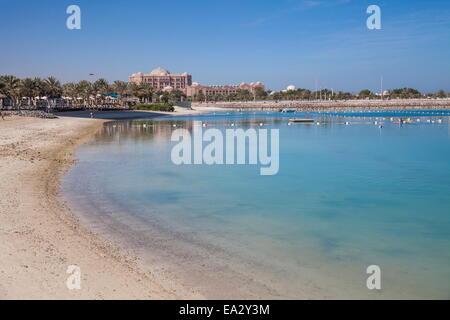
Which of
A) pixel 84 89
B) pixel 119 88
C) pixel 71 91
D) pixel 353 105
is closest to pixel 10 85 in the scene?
pixel 84 89

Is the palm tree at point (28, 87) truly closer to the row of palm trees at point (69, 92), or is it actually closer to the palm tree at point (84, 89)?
the row of palm trees at point (69, 92)

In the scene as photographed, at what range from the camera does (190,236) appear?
38.5 feet

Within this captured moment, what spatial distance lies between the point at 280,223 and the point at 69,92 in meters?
110

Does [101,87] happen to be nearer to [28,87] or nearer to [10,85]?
[28,87]

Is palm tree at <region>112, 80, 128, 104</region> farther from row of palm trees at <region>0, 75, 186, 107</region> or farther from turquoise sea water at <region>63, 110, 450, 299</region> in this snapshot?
turquoise sea water at <region>63, 110, 450, 299</region>

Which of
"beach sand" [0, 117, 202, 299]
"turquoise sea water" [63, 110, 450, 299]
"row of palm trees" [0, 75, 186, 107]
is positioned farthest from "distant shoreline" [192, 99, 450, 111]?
"beach sand" [0, 117, 202, 299]

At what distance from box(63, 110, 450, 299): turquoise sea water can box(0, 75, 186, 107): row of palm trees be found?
68.5m

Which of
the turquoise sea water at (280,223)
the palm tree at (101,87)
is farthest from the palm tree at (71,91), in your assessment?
the turquoise sea water at (280,223)

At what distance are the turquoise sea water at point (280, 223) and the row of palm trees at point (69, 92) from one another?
6845 centimetres

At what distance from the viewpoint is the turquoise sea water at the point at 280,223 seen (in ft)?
29.0

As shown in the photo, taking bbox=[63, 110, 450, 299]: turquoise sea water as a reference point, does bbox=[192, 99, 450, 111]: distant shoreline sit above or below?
above

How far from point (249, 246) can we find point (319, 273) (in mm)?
2235

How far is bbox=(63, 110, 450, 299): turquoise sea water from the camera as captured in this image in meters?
8.84
